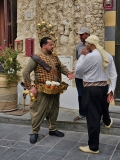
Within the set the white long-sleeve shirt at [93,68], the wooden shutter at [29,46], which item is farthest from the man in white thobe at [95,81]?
the wooden shutter at [29,46]

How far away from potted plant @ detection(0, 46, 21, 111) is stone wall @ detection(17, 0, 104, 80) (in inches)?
24.4

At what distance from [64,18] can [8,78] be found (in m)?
1.78

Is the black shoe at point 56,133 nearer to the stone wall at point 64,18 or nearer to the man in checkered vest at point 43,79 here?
the man in checkered vest at point 43,79

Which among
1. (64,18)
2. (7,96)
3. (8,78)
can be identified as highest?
(64,18)

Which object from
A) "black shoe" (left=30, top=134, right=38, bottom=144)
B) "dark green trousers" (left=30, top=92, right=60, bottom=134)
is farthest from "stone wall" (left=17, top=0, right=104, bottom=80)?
"black shoe" (left=30, top=134, right=38, bottom=144)

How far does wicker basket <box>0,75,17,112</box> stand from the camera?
6.37 meters

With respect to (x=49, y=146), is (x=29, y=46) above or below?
above

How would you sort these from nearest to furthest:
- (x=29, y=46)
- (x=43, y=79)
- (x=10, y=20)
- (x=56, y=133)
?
(x=43, y=79) < (x=56, y=133) < (x=29, y=46) < (x=10, y=20)

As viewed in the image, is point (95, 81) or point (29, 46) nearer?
point (95, 81)

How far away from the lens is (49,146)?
4.87 meters

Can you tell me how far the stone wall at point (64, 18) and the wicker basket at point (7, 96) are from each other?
0.86 meters

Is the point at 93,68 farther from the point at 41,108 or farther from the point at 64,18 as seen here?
the point at 64,18

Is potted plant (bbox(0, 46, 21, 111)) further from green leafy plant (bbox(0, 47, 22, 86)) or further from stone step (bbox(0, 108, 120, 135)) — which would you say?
stone step (bbox(0, 108, 120, 135))

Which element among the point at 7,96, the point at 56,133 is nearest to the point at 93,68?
the point at 56,133
